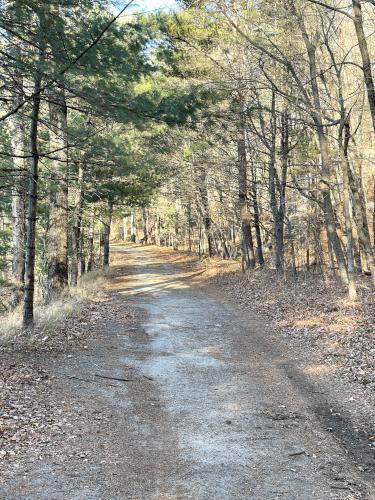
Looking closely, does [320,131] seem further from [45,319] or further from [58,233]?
[45,319]

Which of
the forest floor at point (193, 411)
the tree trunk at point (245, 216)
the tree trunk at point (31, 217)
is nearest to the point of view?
the forest floor at point (193, 411)

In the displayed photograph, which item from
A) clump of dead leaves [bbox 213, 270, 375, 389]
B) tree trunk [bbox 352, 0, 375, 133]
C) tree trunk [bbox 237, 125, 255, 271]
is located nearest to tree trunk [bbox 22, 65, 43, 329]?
clump of dead leaves [bbox 213, 270, 375, 389]

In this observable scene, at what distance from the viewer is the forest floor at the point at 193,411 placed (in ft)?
14.9

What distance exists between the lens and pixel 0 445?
5086mm

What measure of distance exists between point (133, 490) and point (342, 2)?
611 inches

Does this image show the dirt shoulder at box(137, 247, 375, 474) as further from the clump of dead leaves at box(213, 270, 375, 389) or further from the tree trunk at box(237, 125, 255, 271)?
the tree trunk at box(237, 125, 255, 271)

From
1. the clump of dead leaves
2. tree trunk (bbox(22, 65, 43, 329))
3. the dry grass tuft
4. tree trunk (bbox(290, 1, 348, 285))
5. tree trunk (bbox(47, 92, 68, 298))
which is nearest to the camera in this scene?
the clump of dead leaves

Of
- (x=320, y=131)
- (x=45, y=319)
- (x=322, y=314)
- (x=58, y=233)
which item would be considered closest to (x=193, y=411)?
(x=45, y=319)

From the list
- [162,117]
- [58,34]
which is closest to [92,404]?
[162,117]

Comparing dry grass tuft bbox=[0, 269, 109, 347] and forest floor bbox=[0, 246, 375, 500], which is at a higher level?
dry grass tuft bbox=[0, 269, 109, 347]

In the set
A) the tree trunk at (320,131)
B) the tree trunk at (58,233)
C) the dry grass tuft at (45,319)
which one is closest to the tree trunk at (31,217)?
the dry grass tuft at (45,319)

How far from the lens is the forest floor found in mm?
4543

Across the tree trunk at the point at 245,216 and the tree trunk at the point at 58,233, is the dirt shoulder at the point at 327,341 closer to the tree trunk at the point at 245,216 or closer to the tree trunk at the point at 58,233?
the tree trunk at the point at 245,216

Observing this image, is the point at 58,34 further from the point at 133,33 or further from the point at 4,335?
the point at 4,335
